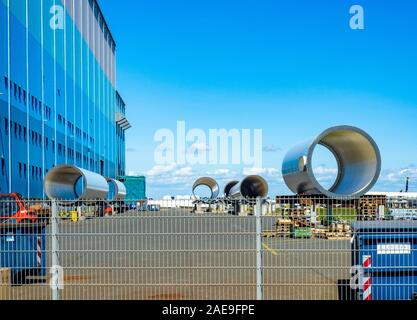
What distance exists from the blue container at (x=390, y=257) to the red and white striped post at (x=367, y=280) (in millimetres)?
25

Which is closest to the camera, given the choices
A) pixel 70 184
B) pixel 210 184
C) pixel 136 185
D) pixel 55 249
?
pixel 55 249

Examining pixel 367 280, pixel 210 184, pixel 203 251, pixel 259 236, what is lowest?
pixel 210 184

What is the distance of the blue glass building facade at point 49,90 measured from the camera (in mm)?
35156

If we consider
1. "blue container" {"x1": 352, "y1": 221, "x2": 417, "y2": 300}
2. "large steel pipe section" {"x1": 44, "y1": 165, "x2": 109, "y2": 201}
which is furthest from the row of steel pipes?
"large steel pipe section" {"x1": 44, "y1": 165, "x2": 109, "y2": 201}

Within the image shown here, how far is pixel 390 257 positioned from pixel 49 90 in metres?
41.7

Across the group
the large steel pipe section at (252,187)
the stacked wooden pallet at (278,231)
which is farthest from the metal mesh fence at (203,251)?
the large steel pipe section at (252,187)

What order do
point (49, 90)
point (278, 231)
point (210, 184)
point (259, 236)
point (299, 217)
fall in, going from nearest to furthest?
point (259, 236), point (299, 217), point (278, 231), point (49, 90), point (210, 184)

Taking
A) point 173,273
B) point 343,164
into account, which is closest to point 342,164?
point 343,164

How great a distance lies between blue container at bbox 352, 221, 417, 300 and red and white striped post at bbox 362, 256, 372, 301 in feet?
0.08

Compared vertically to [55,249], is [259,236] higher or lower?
higher

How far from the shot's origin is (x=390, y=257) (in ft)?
32.2

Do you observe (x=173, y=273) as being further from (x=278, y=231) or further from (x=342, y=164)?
(x=342, y=164)

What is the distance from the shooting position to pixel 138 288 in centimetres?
1212
